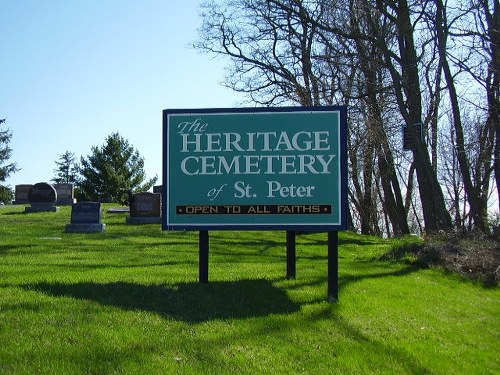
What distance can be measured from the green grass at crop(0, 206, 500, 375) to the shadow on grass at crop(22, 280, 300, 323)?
3 centimetres

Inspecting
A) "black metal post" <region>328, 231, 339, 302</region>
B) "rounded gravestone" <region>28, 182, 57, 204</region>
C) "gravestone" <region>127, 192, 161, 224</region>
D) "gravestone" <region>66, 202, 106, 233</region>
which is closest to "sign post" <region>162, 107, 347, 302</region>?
"black metal post" <region>328, 231, 339, 302</region>

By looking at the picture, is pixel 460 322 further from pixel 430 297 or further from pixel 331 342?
pixel 331 342

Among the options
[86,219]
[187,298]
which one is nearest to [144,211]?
[86,219]

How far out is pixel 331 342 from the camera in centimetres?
666

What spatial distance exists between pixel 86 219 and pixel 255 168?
39.4ft

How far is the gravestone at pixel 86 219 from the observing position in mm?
19734

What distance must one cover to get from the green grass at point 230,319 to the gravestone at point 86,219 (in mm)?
6309

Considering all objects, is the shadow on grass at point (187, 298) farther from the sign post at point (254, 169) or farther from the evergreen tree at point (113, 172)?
the evergreen tree at point (113, 172)

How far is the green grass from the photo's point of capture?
5617 mm

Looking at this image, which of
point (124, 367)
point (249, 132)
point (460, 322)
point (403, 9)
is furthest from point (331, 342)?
point (403, 9)

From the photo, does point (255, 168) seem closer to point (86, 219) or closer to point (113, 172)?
point (86, 219)

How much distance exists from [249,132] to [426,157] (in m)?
13.5

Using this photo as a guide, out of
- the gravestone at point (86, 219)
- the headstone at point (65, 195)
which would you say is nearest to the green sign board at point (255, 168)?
the gravestone at point (86, 219)

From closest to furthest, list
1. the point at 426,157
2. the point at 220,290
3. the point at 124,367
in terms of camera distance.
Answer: the point at 124,367 → the point at 220,290 → the point at 426,157
